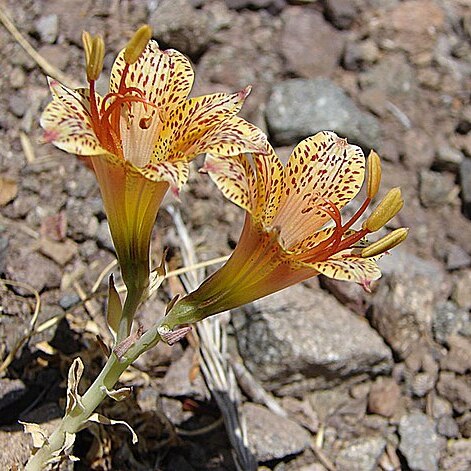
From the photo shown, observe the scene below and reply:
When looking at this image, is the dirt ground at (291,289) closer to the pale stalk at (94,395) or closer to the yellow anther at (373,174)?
the pale stalk at (94,395)

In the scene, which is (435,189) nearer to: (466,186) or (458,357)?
(466,186)

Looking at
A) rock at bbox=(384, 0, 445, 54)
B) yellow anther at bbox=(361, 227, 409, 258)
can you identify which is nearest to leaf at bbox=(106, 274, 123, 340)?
yellow anther at bbox=(361, 227, 409, 258)

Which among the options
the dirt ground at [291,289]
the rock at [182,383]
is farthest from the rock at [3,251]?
the rock at [182,383]

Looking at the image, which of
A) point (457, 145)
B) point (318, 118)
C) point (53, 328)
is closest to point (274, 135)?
point (318, 118)

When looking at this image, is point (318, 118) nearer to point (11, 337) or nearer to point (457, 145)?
point (457, 145)

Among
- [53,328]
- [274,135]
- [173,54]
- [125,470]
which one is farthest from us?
[274,135]

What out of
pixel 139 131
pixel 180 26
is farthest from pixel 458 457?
pixel 180 26

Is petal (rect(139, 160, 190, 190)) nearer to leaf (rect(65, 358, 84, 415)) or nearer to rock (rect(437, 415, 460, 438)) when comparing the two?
leaf (rect(65, 358, 84, 415))

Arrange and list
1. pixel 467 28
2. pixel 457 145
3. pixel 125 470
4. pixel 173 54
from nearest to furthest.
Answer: pixel 173 54 < pixel 125 470 < pixel 457 145 < pixel 467 28
